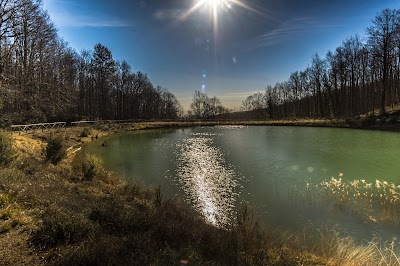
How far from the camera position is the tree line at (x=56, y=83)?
19969 millimetres

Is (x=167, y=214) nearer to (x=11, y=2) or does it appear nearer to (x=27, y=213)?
(x=27, y=213)

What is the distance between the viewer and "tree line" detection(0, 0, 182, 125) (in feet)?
65.5

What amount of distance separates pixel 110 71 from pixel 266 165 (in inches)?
2205

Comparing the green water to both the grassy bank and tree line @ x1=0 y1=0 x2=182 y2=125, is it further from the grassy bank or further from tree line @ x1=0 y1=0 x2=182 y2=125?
tree line @ x1=0 y1=0 x2=182 y2=125

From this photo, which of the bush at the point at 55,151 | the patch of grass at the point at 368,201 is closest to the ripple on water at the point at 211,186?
the patch of grass at the point at 368,201

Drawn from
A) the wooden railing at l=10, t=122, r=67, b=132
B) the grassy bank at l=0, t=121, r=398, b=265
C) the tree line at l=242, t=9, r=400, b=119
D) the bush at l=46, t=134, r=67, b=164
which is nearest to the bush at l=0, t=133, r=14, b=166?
the grassy bank at l=0, t=121, r=398, b=265

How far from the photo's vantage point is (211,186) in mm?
13086

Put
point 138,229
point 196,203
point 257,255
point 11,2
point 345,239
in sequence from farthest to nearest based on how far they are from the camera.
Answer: point 11,2, point 196,203, point 345,239, point 138,229, point 257,255

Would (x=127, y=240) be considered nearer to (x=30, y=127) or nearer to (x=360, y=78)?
(x=30, y=127)

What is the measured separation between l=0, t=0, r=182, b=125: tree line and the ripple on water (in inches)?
531

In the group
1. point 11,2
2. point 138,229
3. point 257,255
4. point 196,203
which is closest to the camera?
point 257,255

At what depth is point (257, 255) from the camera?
17.6 feet

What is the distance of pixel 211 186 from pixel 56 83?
87.3 ft

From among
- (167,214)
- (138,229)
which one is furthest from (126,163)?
(138,229)
